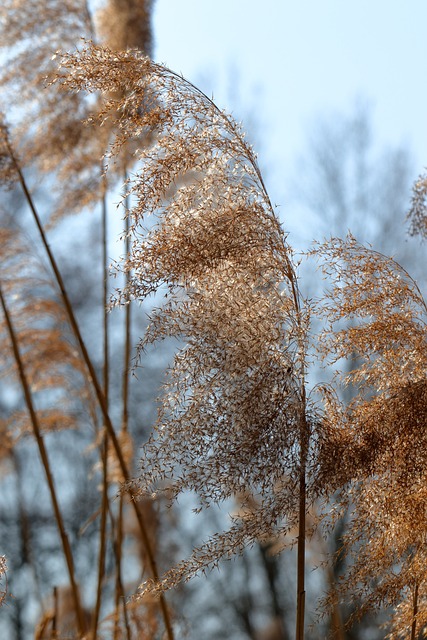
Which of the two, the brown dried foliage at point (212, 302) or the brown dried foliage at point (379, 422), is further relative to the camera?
the brown dried foliage at point (379, 422)

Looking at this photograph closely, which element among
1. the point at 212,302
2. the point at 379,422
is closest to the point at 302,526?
the point at 379,422

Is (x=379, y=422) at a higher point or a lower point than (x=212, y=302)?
lower

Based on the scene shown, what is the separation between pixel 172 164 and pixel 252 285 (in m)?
0.27

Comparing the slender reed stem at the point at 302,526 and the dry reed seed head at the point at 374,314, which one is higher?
the dry reed seed head at the point at 374,314

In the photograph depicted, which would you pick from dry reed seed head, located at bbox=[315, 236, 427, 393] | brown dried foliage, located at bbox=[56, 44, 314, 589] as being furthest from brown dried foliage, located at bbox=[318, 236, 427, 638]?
brown dried foliage, located at bbox=[56, 44, 314, 589]

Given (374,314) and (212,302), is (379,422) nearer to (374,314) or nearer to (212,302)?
(374,314)

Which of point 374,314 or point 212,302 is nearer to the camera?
point 212,302

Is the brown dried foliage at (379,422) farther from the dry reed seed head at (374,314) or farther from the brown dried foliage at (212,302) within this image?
the brown dried foliage at (212,302)

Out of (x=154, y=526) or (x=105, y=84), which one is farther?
(x=154, y=526)

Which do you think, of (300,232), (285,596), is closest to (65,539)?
(300,232)

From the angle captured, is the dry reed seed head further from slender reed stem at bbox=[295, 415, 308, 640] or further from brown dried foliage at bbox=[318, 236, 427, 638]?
slender reed stem at bbox=[295, 415, 308, 640]

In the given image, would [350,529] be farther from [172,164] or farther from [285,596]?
[285,596]

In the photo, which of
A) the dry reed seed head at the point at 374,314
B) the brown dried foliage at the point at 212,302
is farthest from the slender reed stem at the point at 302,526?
the dry reed seed head at the point at 374,314

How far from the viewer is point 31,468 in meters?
8.53
